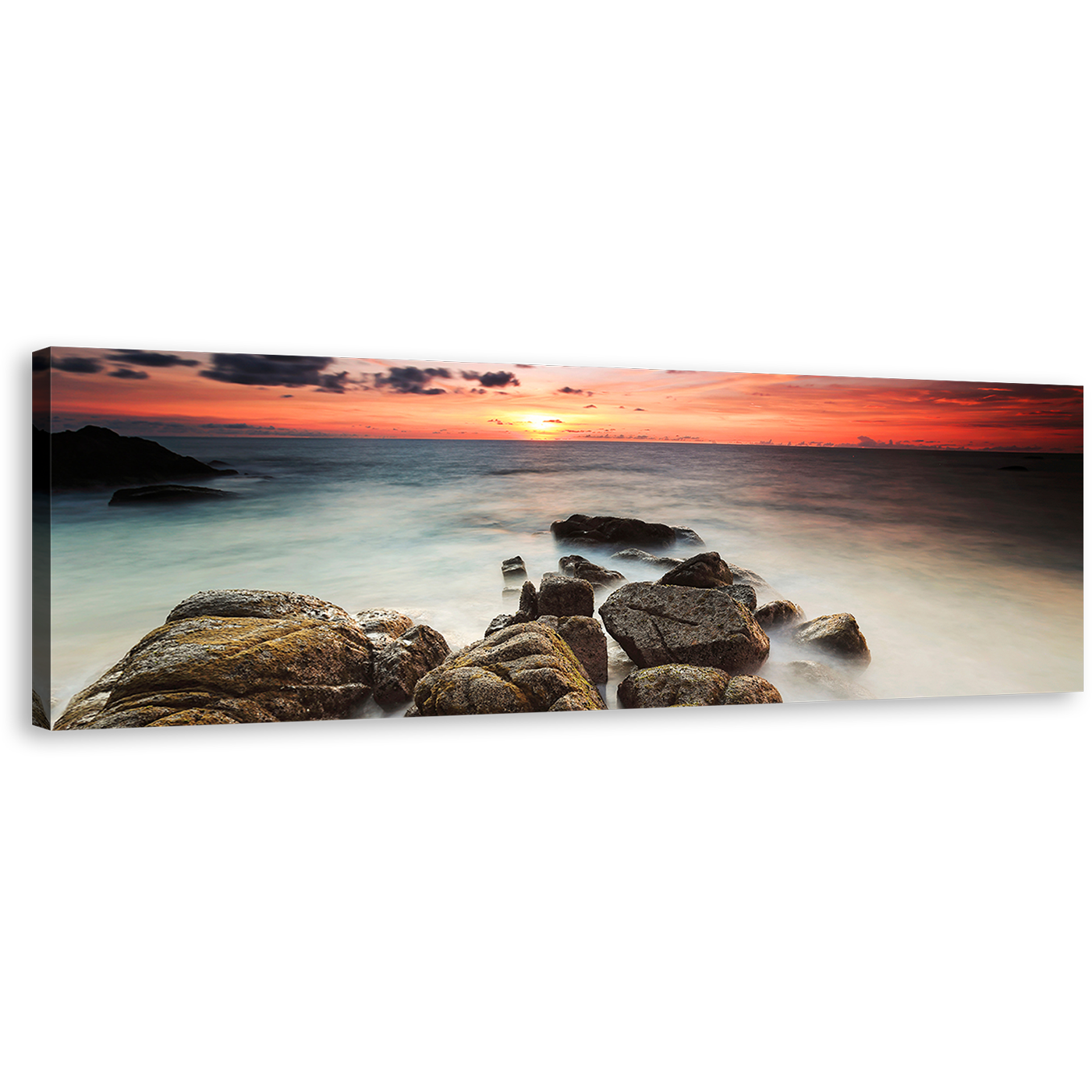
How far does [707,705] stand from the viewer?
4.17 m

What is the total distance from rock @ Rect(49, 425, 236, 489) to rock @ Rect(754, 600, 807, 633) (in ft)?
10.1

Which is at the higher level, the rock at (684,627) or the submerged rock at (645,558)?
the submerged rock at (645,558)

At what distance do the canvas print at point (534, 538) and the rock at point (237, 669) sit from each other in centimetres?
1

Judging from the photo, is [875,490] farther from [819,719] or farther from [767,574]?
[819,719]

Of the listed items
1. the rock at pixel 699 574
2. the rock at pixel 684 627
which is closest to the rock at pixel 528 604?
the rock at pixel 684 627

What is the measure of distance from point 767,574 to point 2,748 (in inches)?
155

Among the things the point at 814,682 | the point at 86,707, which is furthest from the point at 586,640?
the point at 86,707

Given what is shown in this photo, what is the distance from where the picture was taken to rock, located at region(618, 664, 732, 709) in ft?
13.5

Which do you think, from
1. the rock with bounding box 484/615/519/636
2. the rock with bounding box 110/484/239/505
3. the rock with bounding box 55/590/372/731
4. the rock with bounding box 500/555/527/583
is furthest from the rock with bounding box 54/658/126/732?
the rock with bounding box 500/555/527/583

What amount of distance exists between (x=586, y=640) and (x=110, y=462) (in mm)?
2484

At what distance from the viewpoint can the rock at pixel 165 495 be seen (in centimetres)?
360

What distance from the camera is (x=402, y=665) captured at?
388 centimetres

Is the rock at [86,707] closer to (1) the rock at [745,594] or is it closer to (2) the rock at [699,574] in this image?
(2) the rock at [699,574]

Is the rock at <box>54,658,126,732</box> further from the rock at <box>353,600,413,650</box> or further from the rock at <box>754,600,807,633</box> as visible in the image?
the rock at <box>754,600,807,633</box>
